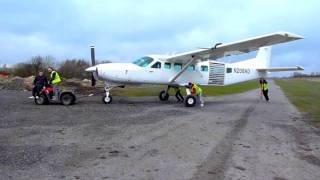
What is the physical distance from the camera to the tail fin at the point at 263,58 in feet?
86.2

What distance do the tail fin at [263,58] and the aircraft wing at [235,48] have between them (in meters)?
5.11

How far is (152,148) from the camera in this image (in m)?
8.69

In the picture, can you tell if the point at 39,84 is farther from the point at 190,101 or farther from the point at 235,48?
the point at 235,48

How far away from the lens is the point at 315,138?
10.9 m

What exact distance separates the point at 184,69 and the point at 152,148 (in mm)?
13046

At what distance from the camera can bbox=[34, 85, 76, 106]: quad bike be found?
1853cm

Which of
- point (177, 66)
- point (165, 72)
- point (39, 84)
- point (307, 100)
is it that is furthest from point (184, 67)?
point (307, 100)

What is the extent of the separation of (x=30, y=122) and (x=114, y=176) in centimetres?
654

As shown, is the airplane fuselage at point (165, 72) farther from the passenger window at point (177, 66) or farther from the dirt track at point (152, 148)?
the dirt track at point (152, 148)

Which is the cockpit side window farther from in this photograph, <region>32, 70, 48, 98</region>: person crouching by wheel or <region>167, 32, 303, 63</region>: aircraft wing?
<region>32, 70, 48, 98</region>: person crouching by wheel

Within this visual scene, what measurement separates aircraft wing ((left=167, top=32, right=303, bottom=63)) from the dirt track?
16.0 ft

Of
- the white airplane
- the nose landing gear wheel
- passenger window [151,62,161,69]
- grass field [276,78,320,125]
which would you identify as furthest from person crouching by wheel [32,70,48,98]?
grass field [276,78,320,125]

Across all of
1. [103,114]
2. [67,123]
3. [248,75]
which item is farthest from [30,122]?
[248,75]

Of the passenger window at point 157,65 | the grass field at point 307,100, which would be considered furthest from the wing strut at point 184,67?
the grass field at point 307,100
